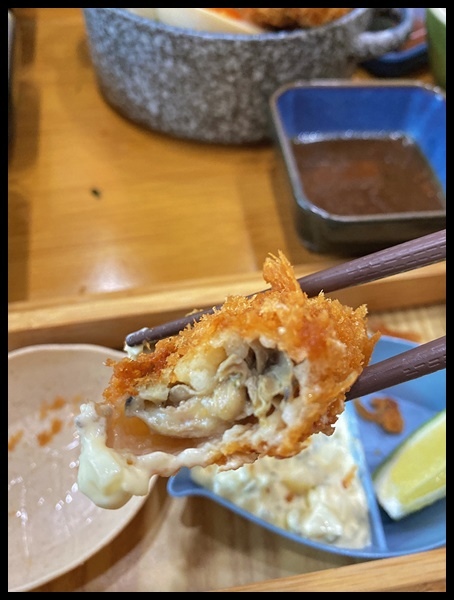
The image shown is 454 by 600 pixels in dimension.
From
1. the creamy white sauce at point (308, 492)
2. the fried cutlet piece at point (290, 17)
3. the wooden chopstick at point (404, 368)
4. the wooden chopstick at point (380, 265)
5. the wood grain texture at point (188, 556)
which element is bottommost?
the wood grain texture at point (188, 556)

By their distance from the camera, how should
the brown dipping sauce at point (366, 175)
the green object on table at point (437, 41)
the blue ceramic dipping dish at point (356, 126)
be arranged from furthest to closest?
the green object on table at point (437, 41)
the brown dipping sauce at point (366, 175)
the blue ceramic dipping dish at point (356, 126)

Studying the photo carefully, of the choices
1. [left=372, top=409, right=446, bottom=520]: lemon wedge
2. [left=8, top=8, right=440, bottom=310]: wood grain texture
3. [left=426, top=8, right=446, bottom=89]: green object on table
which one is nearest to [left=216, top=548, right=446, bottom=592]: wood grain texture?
[left=372, top=409, right=446, bottom=520]: lemon wedge

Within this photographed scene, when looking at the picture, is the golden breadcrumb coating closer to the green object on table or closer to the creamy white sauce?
the creamy white sauce

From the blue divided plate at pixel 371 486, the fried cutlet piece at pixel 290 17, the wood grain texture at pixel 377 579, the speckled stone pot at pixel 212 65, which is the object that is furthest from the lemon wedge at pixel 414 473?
the fried cutlet piece at pixel 290 17

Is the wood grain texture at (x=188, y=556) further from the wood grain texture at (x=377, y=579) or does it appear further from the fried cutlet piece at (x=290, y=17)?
the fried cutlet piece at (x=290, y=17)

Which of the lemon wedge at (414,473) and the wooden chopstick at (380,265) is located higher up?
the wooden chopstick at (380,265)

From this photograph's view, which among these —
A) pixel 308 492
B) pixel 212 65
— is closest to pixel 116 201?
pixel 212 65
